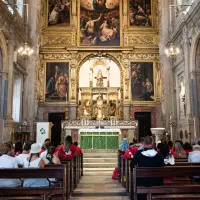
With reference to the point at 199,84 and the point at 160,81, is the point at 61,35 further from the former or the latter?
the point at 199,84

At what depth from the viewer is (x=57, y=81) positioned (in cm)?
2162

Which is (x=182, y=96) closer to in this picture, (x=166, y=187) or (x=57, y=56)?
(x=57, y=56)

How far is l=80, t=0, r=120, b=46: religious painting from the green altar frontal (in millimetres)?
8467

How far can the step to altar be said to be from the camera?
12.5 m

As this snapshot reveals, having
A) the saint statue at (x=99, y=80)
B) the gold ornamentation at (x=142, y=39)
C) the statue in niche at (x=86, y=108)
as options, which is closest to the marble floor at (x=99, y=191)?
the statue in niche at (x=86, y=108)

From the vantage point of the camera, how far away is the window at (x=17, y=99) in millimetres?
17672

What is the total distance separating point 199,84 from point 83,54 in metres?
10.3

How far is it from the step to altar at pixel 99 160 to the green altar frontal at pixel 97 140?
40.1 inches

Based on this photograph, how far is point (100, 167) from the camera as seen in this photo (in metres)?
12.9

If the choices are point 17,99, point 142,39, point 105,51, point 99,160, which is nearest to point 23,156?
point 99,160

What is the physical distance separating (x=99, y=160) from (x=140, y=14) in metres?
14.0

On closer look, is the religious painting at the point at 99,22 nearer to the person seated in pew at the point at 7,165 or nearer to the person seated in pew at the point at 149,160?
the person seated in pew at the point at 7,165

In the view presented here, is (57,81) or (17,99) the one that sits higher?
(57,81)

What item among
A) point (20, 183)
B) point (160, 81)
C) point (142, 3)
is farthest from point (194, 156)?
point (142, 3)
